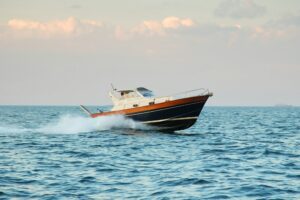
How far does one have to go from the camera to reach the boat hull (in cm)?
3194

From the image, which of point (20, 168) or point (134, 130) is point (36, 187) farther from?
point (134, 130)

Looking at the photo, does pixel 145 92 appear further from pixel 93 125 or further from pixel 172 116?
pixel 93 125

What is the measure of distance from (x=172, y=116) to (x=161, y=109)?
0.89m

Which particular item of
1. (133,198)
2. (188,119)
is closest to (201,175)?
(133,198)

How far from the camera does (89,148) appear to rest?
24.9 meters

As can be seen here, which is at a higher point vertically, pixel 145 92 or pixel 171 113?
pixel 145 92

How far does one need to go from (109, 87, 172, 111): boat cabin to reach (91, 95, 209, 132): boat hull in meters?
0.38

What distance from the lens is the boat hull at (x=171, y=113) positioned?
31938 millimetres

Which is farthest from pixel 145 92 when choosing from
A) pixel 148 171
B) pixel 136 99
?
pixel 148 171

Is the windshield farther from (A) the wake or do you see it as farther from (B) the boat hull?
(A) the wake

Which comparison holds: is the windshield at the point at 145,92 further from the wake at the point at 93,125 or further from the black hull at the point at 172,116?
the wake at the point at 93,125

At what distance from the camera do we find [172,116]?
32500 mm

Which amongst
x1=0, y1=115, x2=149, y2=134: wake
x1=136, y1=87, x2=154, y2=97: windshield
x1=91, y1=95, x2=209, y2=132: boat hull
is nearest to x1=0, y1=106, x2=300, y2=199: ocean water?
x1=91, y1=95, x2=209, y2=132: boat hull

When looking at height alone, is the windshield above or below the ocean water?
above
